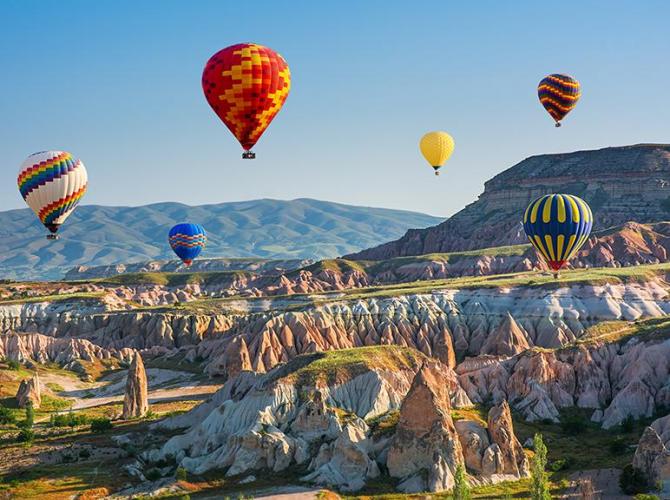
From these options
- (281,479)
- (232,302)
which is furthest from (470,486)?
(232,302)

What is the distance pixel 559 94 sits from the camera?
418 feet

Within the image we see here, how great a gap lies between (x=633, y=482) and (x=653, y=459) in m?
2.01

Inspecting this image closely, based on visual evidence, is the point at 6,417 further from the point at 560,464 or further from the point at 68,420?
the point at 560,464

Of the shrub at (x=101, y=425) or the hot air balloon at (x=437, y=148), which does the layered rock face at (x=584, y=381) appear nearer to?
the shrub at (x=101, y=425)

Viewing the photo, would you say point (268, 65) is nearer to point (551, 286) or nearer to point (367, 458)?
point (367, 458)

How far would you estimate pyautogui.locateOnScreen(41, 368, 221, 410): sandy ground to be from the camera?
9962 cm

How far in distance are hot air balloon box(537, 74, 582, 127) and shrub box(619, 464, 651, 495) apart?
79.5 m

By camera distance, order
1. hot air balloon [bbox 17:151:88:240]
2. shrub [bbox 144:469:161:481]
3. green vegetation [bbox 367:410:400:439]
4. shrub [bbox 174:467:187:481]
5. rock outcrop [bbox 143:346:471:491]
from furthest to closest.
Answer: hot air balloon [bbox 17:151:88:240] → green vegetation [bbox 367:410:400:439] → shrub [bbox 144:469:161:481] → shrub [bbox 174:467:187:481] → rock outcrop [bbox 143:346:471:491]

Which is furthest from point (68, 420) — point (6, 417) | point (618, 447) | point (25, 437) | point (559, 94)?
point (559, 94)

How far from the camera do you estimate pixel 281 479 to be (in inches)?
2271

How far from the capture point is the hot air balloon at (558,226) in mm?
88125

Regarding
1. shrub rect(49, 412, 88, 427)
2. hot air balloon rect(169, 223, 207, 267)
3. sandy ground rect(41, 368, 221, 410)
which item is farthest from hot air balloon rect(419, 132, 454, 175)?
shrub rect(49, 412, 88, 427)

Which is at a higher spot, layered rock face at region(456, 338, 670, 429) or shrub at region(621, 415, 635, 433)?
layered rock face at region(456, 338, 670, 429)

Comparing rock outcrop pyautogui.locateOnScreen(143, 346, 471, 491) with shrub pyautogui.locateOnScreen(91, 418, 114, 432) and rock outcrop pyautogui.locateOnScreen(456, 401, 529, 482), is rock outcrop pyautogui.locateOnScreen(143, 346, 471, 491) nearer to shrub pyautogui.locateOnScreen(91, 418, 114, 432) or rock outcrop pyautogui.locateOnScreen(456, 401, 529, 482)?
rock outcrop pyautogui.locateOnScreen(456, 401, 529, 482)
